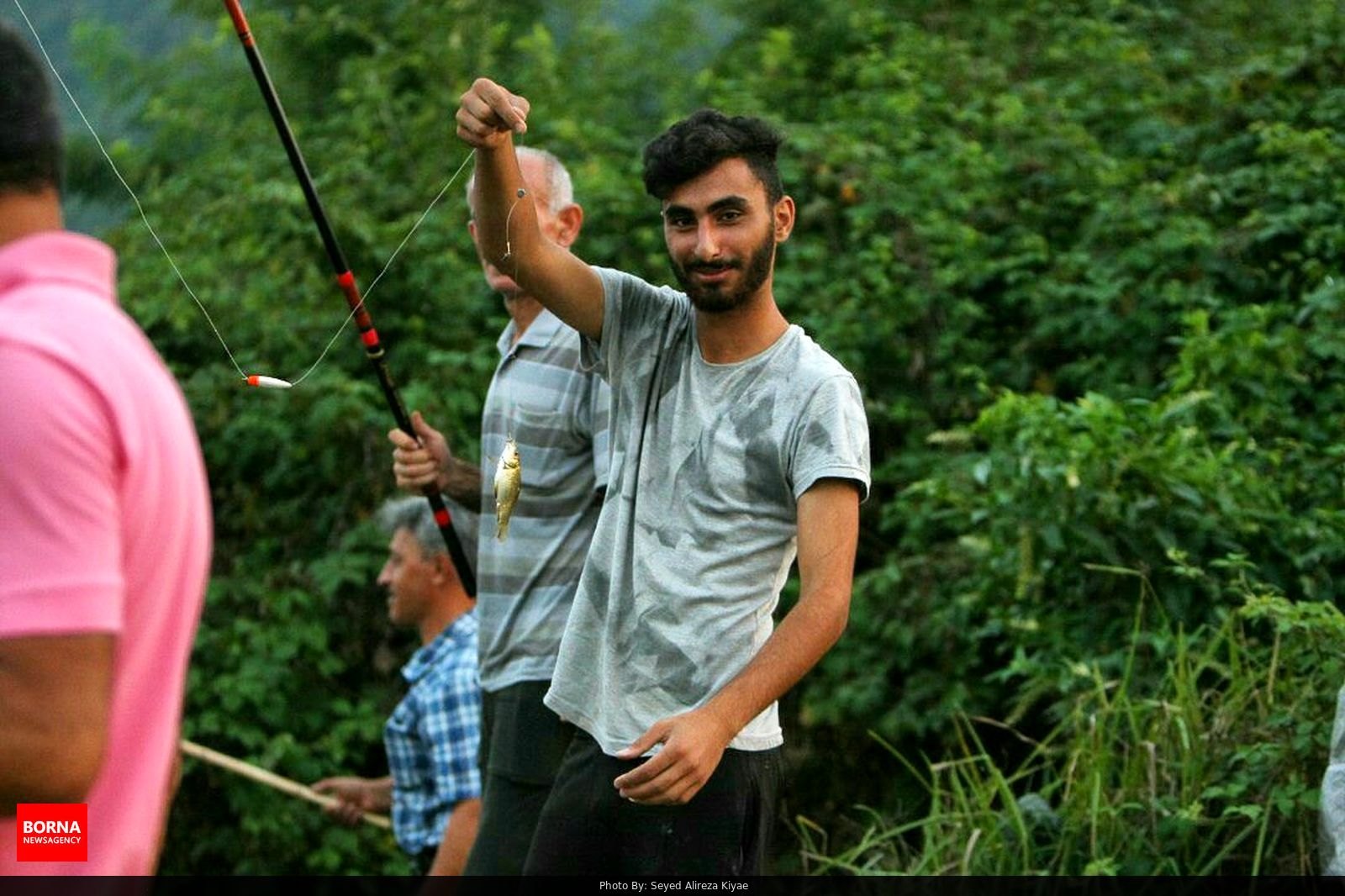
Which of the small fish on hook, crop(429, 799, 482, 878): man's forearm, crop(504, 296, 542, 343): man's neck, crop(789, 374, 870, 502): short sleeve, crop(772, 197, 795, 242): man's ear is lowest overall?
crop(429, 799, 482, 878): man's forearm

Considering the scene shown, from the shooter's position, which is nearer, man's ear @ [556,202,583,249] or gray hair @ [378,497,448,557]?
man's ear @ [556,202,583,249]

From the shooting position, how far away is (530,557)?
12.1 feet

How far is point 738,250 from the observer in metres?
3.08

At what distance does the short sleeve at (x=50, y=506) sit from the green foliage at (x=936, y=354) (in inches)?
126

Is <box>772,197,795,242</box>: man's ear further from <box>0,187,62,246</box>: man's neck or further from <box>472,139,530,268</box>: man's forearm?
<box>0,187,62,246</box>: man's neck

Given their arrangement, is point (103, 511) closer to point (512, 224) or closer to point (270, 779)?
point (512, 224)

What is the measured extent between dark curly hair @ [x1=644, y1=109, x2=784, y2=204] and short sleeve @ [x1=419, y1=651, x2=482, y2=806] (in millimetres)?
1792

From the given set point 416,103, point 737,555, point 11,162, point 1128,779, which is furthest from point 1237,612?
point 416,103

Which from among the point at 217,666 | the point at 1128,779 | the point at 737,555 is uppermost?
the point at 737,555

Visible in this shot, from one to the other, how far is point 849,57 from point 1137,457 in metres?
4.04

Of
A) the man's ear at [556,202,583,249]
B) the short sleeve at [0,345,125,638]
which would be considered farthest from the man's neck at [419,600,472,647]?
the short sleeve at [0,345,125,638]

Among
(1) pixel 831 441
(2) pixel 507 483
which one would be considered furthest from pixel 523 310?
(1) pixel 831 441

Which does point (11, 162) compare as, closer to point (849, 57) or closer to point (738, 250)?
point (738, 250)

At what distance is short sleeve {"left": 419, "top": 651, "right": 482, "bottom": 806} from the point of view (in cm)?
458
